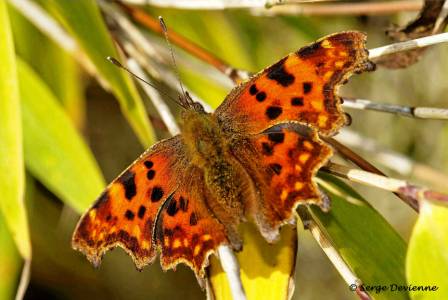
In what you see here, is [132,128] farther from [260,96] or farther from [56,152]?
[260,96]

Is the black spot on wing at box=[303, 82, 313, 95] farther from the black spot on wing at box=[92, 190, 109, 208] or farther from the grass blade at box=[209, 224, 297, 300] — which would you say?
Answer: the black spot on wing at box=[92, 190, 109, 208]

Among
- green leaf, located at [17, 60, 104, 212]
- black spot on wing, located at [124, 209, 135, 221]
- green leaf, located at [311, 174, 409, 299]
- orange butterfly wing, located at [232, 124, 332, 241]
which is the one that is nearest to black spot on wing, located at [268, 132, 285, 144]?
orange butterfly wing, located at [232, 124, 332, 241]

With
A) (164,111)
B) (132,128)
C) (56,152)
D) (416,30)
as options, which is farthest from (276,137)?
(132,128)

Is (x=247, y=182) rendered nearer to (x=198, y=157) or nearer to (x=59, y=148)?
(x=198, y=157)

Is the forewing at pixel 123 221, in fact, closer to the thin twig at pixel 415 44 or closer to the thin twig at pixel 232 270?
the thin twig at pixel 232 270

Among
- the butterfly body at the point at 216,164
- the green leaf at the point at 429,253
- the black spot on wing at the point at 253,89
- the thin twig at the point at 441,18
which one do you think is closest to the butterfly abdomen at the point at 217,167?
the butterfly body at the point at 216,164

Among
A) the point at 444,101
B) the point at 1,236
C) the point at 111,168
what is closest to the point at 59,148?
the point at 1,236
